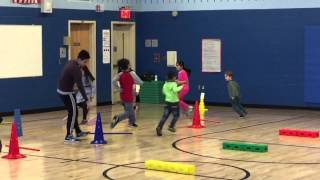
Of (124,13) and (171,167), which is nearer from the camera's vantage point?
(171,167)

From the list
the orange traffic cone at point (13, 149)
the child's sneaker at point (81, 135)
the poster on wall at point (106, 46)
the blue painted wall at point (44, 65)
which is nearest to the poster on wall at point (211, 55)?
the poster on wall at point (106, 46)

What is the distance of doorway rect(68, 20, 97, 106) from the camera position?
61.5ft

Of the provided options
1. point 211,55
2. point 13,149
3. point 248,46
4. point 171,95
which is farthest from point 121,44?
point 13,149

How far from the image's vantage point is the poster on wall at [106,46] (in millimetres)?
19641

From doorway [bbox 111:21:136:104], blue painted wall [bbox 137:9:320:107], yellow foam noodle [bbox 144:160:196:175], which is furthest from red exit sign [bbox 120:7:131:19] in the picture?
yellow foam noodle [bbox 144:160:196:175]

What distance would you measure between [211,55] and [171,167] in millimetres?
10875

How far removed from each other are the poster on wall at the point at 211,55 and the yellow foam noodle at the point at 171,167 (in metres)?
10.5

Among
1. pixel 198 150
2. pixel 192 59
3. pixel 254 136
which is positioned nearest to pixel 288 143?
pixel 254 136

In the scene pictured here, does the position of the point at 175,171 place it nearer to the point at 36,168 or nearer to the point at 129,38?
the point at 36,168

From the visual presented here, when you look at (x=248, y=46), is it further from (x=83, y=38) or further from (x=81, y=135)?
(x=81, y=135)

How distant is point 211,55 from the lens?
64.4 ft

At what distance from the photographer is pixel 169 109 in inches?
499

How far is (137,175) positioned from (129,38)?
A: 40.7ft

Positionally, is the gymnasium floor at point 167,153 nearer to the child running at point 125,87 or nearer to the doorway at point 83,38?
the child running at point 125,87
